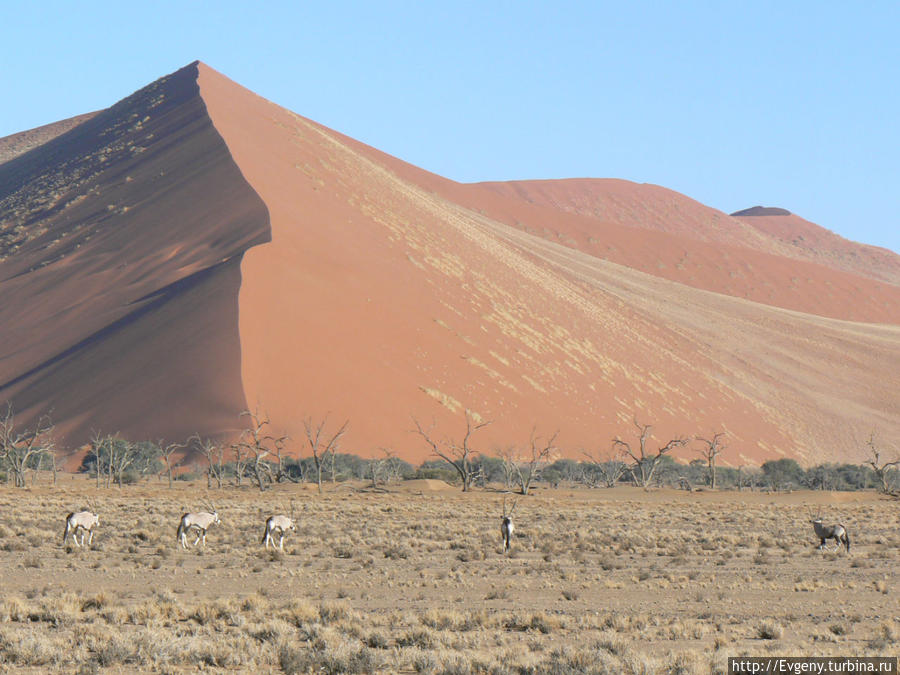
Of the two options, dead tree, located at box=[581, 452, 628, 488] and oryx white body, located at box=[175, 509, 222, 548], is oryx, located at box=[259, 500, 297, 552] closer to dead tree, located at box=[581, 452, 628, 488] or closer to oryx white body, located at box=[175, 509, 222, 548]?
oryx white body, located at box=[175, 509, 222, 548]

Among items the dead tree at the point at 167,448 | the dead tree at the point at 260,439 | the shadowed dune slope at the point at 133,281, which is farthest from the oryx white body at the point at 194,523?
the shadowed dune slope at the point at 133,281

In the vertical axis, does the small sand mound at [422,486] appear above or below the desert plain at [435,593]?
below

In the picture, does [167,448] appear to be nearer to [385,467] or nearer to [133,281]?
[385,467]

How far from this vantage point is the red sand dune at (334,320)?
48781 millimetres

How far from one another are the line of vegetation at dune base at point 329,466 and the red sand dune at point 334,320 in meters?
0.98

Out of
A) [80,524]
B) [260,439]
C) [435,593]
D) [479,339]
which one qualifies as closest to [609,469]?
[479,339]

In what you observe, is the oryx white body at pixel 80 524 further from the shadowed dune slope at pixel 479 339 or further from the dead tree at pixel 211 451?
the shadowed dune slope at pixel 479 339

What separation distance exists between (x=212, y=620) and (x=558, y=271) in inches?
2736

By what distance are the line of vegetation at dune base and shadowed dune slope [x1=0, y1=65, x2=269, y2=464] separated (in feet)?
4.39

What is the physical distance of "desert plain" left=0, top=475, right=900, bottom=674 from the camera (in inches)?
376

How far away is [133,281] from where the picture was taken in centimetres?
5962

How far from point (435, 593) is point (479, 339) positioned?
143ft

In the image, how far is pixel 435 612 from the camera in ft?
38.3

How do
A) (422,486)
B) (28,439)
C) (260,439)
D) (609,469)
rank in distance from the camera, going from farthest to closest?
(609,469), (28,439), (260,439), (422,486)
